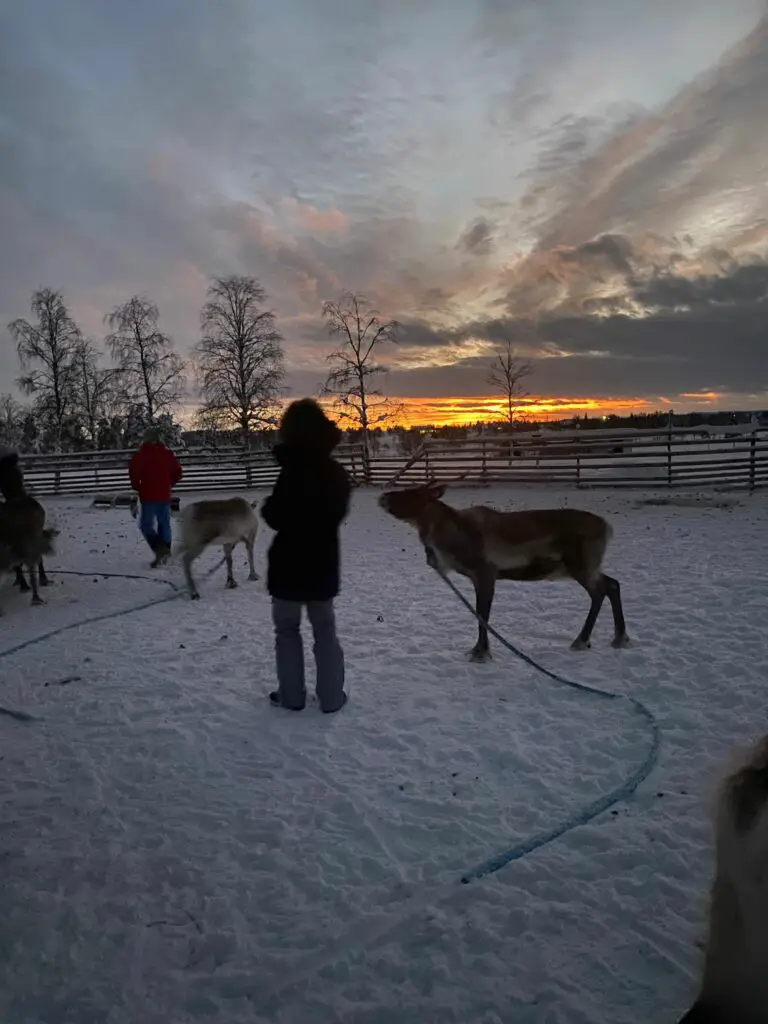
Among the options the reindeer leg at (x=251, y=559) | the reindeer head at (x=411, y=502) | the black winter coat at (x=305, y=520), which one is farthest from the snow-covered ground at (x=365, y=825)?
the reindeer leg at (x=251, y=559)

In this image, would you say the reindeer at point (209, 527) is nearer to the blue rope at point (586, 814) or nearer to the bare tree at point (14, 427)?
the blue rope at point (586, 814)

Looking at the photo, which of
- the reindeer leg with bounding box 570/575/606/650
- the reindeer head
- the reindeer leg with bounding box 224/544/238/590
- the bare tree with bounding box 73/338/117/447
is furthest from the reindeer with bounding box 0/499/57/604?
the bare tree with bounding box 73/338/117/447

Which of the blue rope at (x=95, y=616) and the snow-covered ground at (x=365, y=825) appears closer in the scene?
the snow-covered ground at (x=365, y=825)

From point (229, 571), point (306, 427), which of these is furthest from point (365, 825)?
point (229, 571)

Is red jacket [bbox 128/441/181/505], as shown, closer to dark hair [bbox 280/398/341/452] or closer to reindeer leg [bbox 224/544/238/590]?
reindeer leg [bbox 224/544/238/590]

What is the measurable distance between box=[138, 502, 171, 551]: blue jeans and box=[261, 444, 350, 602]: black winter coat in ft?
20.9

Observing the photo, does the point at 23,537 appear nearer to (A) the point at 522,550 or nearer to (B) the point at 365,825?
(A) the point at 522,550

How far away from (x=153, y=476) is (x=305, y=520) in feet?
20.4

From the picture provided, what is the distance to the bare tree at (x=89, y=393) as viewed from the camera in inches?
1375

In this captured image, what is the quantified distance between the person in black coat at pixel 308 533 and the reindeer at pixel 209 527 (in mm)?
4324

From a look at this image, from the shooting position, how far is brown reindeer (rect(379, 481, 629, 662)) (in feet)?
20.4

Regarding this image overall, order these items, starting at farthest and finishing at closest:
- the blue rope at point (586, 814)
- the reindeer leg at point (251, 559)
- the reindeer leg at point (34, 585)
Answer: the reindeer leg at point (251, 559) → the reindeer leg at point (34, 585) → the blue rope at point (586, 814)

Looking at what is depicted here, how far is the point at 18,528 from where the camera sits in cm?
840

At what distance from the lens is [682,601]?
7680 millimetres
